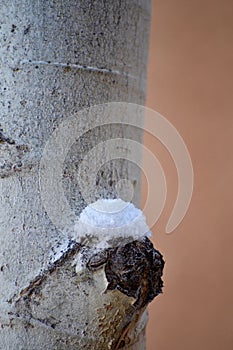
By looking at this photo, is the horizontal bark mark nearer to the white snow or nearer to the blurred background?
the white snow

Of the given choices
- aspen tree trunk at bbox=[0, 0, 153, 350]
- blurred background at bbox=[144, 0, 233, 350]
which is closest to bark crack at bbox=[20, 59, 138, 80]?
aspen tree trunk at bbox=[0, 0, 153, 350]

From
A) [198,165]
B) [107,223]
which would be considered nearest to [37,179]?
[107,223]

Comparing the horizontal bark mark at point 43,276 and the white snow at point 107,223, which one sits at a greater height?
the white snow at point 107,223

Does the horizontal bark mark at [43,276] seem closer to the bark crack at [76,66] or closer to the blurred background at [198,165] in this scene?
the bark crack at [76,66]

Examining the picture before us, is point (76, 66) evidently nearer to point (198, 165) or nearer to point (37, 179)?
point (37, 179)

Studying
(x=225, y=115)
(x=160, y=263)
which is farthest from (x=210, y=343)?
(x=160, y=263)

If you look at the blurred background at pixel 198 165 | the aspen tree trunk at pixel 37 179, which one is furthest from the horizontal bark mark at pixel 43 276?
the blurred background at pixel 198 165

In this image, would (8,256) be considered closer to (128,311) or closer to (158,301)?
(128,311)
